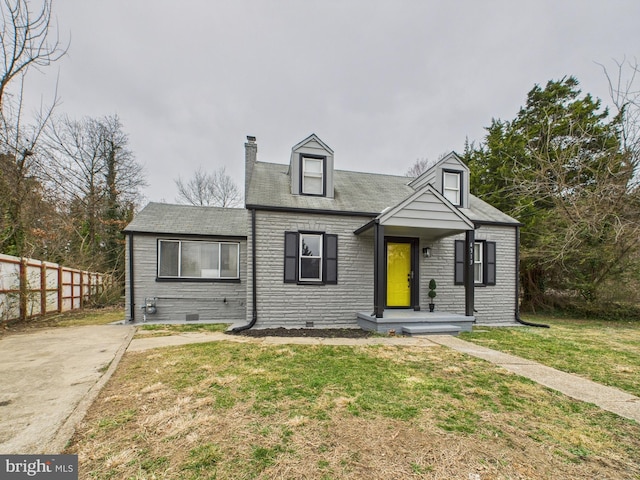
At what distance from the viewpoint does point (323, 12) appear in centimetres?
1026

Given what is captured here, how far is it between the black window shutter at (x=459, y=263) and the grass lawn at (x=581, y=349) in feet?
5.10

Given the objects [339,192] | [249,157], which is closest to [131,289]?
[249,157]

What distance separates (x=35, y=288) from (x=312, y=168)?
34.1ft

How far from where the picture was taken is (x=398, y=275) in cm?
916

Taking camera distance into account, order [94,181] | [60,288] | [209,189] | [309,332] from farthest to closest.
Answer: [209,189]
[94,181]
[60,288]
[309,332]

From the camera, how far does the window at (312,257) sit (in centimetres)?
834

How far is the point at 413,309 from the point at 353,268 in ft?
7.89

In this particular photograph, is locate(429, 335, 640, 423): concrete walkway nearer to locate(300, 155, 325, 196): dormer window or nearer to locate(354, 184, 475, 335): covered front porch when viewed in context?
locate(354, 184, 475, 335): covered front porch

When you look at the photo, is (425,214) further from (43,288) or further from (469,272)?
(43,288)

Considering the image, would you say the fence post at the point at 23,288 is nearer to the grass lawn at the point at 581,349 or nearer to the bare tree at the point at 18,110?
the bare tree at the point at 18,110

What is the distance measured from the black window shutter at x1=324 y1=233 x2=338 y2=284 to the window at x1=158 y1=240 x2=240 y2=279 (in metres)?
3.71

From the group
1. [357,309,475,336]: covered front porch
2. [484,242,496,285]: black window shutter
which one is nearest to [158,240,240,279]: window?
[357,309,475,336]: covered front porch

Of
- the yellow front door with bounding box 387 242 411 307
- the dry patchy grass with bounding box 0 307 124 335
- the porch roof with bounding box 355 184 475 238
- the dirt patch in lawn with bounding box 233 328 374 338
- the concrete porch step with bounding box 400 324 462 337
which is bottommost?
the dry patchy grass with bounding box 0 307 124 335

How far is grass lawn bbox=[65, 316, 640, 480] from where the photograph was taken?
222cm
